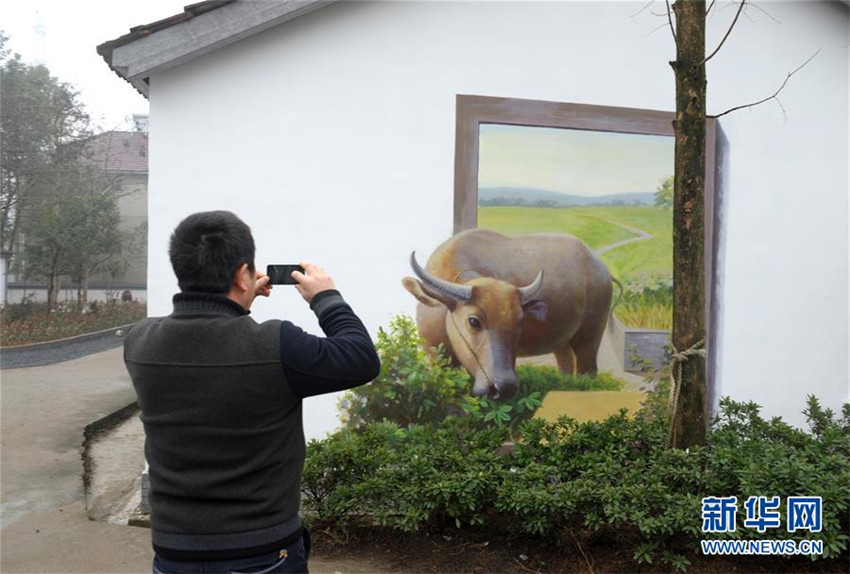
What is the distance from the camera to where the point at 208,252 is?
6.75 feet

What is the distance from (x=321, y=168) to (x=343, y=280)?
0.85 meters

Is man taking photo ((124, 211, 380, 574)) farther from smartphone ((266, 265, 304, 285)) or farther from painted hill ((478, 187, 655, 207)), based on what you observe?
painted hill ((478, 187, 655, 207))

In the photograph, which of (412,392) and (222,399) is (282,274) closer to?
(222,399)

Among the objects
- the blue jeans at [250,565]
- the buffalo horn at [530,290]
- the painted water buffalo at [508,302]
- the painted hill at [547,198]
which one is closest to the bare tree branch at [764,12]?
the painted hill at [547,198]

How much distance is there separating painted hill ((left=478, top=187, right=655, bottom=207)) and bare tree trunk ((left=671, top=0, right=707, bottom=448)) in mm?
1409

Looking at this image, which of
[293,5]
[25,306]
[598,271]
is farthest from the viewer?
[25,306]

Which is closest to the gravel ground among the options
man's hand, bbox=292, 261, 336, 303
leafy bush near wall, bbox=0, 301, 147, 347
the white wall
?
leafy bush near wall, bbox=0, 301, 147, 347

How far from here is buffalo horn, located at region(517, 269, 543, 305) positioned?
5.55 metres

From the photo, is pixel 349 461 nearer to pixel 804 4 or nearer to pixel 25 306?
pixel 804 4

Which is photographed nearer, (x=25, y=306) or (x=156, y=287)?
(x=156, y=287)

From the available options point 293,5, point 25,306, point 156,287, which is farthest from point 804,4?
point 25,306

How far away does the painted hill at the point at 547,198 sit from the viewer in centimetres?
546

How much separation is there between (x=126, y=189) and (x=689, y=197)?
2274 cm

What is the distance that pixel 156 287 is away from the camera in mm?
5051
